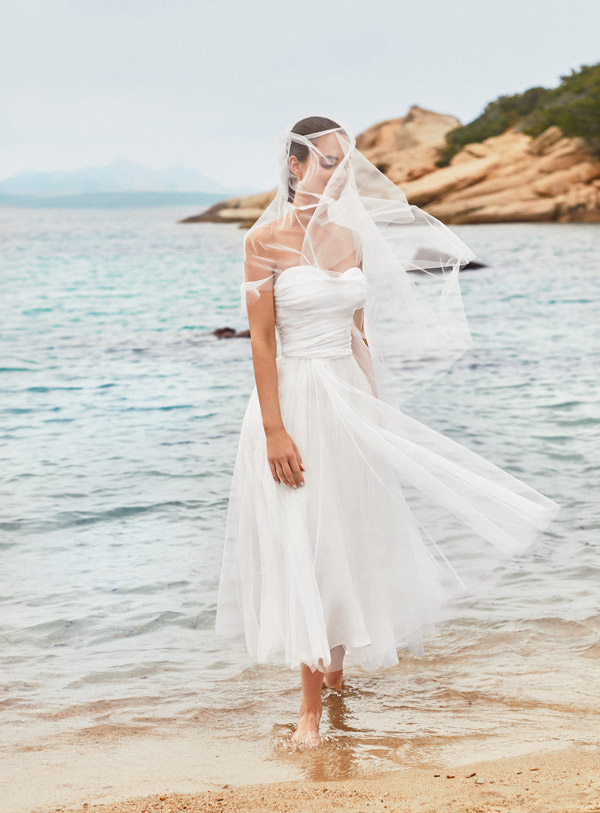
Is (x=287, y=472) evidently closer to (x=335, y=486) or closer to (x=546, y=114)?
(x=335, y=486)

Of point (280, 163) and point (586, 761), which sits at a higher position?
point (280, 163)

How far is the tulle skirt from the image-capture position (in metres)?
3.30

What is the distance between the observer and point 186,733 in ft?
11.7

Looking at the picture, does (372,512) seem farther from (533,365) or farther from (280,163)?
(533,365)

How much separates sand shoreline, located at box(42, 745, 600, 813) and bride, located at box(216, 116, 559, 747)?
0.47m

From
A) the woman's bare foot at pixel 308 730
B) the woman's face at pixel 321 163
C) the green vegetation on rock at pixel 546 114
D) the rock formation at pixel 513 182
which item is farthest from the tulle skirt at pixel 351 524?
the green vegetation on rock at pixel 546 114

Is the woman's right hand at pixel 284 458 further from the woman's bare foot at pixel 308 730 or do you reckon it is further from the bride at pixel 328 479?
the woman's bare foot at pixel 308 730

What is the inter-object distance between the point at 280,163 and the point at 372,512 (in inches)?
51.8

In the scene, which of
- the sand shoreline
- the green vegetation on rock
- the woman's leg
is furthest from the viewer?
the green vegetation on rock

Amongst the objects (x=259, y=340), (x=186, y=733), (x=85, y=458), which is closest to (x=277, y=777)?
(x=186, y=733)

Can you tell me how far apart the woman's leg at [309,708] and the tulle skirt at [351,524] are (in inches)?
4.1

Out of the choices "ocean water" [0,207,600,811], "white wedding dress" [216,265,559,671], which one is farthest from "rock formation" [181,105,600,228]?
"white wedding dress" [216,265,559,671]

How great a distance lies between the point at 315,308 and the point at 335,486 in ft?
2.09

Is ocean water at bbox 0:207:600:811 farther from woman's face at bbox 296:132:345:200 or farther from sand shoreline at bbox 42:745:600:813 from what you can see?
woman's face at bbox 296:132:345:200
